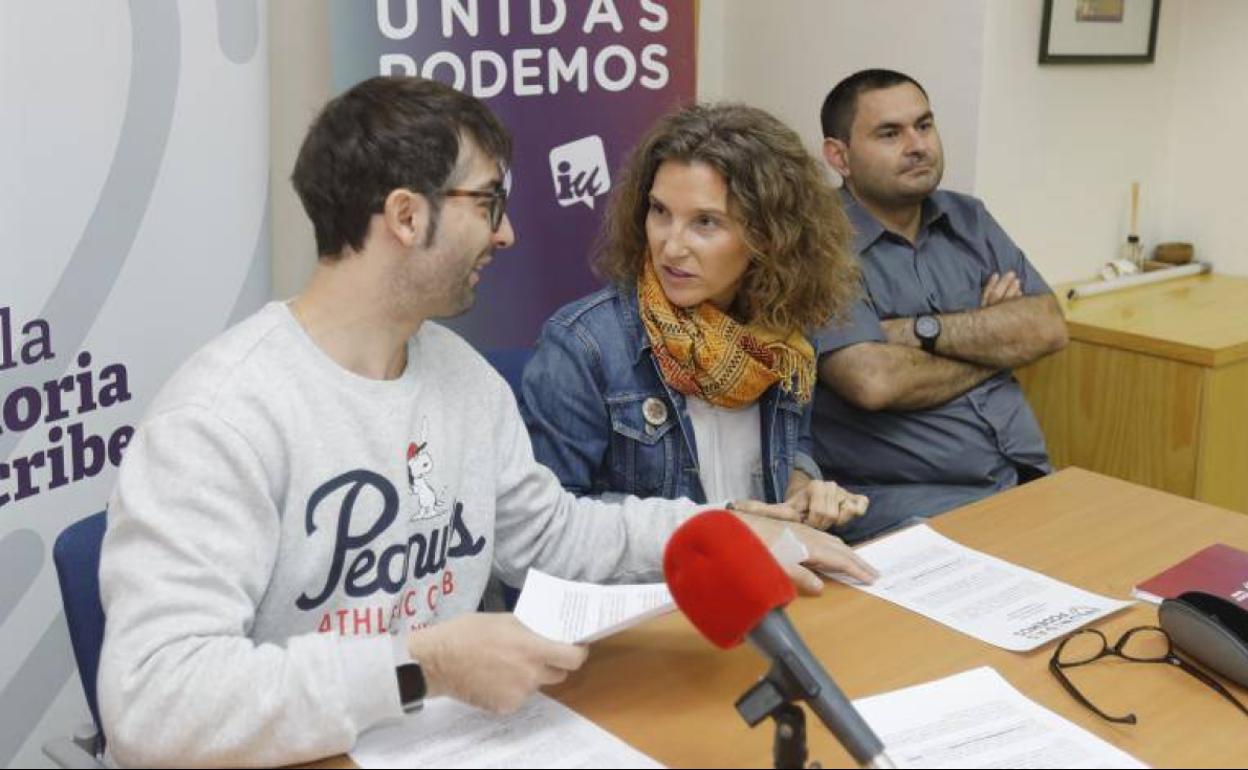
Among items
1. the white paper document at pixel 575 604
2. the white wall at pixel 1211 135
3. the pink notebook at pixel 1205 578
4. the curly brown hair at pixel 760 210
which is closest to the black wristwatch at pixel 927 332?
the curly brown hair at pixel 760 210

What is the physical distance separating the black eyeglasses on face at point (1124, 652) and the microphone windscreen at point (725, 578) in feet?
1.56

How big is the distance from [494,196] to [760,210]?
25.3 inches

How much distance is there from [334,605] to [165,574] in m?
0.25

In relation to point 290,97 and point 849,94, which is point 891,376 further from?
point 290,97

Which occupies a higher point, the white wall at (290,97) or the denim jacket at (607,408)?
the white wall at (290,97)

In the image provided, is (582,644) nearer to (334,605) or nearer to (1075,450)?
(334,605)

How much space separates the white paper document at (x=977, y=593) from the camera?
1381 millimetres

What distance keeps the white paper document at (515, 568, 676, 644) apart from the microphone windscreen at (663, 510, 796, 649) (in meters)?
0.20

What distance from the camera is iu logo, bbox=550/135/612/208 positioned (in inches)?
103

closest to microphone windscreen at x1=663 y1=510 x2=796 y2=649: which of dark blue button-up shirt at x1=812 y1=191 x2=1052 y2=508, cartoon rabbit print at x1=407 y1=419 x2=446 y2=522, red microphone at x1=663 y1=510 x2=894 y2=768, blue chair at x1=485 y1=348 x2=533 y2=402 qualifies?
red microphone at x1=663 y1=510 x2=894 y2=768

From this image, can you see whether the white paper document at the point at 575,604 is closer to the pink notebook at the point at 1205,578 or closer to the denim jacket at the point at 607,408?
the denim jacket at the point at 607,408

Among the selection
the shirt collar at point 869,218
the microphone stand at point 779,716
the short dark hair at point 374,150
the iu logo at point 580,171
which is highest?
the short dark hair at point 374,150

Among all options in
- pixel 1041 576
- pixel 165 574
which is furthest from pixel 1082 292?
pixel 165 574

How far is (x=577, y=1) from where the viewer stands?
2578 mm
